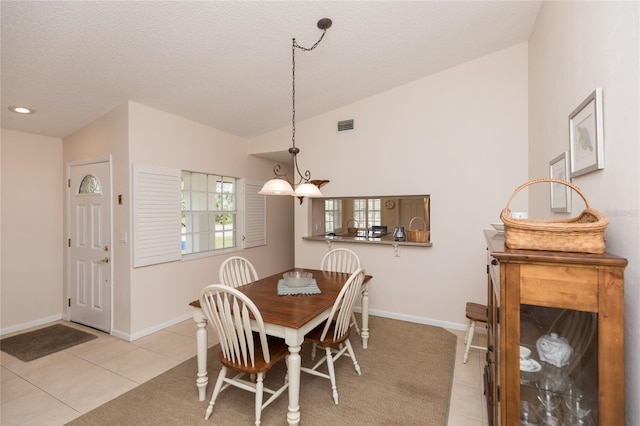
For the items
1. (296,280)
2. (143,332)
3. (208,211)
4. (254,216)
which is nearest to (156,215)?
(208,211)

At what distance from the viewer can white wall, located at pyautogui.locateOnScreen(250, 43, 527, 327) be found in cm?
315

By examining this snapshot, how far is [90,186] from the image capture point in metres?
3.53

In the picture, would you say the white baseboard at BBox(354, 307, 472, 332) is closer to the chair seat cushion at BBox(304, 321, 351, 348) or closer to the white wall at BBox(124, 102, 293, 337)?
the chair seat cushion at BBox(304, 321, 351, 348)

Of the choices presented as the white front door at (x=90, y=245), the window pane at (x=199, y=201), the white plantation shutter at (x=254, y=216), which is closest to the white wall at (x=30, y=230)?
the white front door at (x=90, y=245)

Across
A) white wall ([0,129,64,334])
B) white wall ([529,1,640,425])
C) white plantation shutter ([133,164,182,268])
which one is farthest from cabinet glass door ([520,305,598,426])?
white wall ([0,129,64,334])

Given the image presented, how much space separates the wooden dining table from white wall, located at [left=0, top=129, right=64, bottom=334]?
9.63 feet

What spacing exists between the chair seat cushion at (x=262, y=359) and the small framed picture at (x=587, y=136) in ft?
6.58

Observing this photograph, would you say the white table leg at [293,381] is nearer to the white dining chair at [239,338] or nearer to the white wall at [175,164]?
the white dining chair at [239,338]

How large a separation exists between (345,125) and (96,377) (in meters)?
3.78

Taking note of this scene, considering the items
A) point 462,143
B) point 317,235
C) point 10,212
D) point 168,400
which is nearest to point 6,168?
point 10,212

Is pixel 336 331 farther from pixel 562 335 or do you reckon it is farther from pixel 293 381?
pixel 562 335

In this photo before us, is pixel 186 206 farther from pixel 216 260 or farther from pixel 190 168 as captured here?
pixel 216 260

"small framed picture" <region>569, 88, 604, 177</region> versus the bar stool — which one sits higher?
"small framed picture" <region>569, 88, 604, 177</region>

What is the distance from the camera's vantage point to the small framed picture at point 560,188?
5.78 feet
